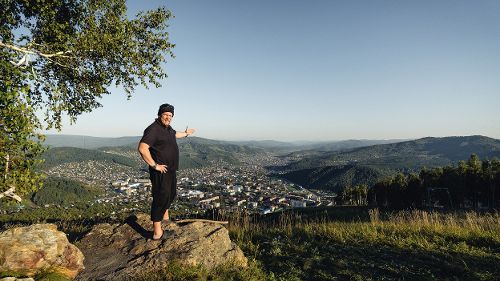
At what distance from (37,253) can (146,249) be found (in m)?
2.14

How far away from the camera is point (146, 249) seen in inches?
281

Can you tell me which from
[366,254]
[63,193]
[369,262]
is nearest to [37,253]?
[369,262]

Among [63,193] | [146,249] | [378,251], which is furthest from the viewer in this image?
[63,193]

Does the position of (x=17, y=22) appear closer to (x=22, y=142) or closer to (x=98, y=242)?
(x=22, y=142)

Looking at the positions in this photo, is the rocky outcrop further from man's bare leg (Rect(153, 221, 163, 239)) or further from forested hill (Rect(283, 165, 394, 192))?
forested hill (Rect(283, 165, 394, 192))

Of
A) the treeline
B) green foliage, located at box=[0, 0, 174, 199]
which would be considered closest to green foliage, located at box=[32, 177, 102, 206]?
the treeline

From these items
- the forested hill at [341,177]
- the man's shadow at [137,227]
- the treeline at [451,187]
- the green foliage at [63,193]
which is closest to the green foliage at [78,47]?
the man's shadow at [137,227]

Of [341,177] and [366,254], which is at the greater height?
[366,254]

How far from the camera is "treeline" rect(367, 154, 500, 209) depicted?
40312 mm

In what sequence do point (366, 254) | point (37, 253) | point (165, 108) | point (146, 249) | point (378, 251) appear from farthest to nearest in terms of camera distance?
point (378, 251) → point (366, 254) → point (165, 108) → point (146, 249) → point (37, 253)

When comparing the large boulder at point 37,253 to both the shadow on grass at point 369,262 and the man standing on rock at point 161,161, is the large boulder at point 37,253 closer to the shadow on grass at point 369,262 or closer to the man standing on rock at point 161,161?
the man standing on rock at point 161,161

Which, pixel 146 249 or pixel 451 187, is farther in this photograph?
pixel 451 187

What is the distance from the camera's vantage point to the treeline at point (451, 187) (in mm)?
40312

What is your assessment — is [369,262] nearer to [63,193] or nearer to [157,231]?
[157,231]
